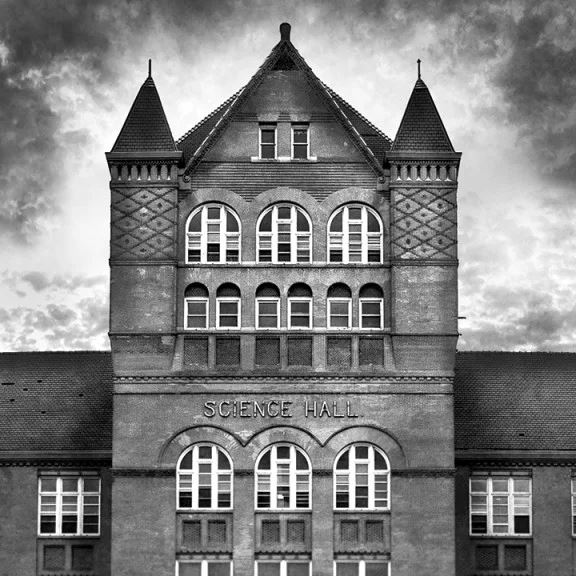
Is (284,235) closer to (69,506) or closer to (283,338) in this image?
(283,338)

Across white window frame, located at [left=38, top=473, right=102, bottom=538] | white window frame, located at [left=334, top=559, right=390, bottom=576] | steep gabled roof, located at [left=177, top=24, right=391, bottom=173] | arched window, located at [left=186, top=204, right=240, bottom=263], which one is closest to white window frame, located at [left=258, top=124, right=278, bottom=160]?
steep gabled roof, located at [left=177, top=24, right=391, bottom=173]

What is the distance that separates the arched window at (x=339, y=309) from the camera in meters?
42.8

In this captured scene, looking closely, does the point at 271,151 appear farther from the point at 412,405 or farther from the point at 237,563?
the point at 237,563

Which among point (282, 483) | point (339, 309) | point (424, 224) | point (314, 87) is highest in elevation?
point (314, 87)

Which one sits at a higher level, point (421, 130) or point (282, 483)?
point (421, 130)

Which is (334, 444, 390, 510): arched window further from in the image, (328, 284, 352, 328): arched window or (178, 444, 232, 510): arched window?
(328, 284, 352, 328): arched window

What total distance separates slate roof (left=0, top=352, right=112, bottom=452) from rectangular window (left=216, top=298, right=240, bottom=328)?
8136mm

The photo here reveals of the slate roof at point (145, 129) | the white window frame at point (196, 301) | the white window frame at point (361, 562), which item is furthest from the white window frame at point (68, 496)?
the slate roof at point (145, 129)

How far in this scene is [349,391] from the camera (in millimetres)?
42250

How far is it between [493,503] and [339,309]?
1044 cm

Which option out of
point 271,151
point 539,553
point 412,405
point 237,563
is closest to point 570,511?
point 539,553

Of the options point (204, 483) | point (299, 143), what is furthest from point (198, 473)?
point (299, 143)

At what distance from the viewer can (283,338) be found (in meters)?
42.5

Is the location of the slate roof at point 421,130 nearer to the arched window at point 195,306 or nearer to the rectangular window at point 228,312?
the rectangular window at point 228,312
